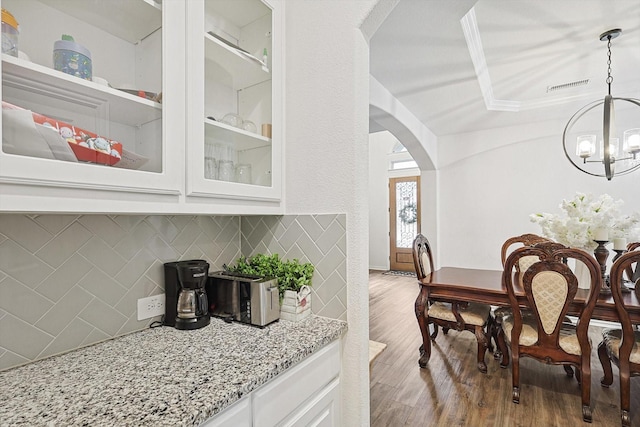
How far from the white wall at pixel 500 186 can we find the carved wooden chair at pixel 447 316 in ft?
6.90

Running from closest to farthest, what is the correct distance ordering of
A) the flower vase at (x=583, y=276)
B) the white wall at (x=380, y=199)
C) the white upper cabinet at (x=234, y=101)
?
the white upper cabinet at (x=234, y=101) → the flower vase at (x=583, y=276) → the white wall at (x=380, y=199)

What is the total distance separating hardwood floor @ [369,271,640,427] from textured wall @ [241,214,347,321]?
118 centimetres

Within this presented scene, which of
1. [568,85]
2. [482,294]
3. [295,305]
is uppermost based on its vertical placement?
[568,85]

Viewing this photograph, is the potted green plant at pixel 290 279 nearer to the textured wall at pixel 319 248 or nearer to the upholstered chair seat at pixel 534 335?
the textured wall at pixel 319 248

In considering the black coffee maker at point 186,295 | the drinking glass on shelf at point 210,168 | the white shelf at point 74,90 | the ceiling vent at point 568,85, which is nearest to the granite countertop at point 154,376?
the black coffee maker at point 186,295

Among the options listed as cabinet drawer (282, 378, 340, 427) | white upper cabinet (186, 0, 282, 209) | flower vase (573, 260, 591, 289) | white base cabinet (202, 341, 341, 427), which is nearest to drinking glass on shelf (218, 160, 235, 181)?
white upper cabinet (186, 0, 282, 209)

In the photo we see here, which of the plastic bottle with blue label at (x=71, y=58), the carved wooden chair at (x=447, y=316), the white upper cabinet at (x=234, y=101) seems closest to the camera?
the plastic bottle with blue label at (x=71, y=58)

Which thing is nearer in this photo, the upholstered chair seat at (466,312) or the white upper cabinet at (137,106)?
the white upper cabinet at (137,106)

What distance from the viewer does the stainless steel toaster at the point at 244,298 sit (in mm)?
1271

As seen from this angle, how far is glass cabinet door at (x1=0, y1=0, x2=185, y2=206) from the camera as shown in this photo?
0.75 m

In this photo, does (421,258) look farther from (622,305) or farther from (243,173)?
(243,173)

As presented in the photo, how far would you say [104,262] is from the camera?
3.78 ft

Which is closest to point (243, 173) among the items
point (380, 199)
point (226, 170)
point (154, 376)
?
point (226, 170)

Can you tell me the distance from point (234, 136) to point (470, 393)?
2.43m
